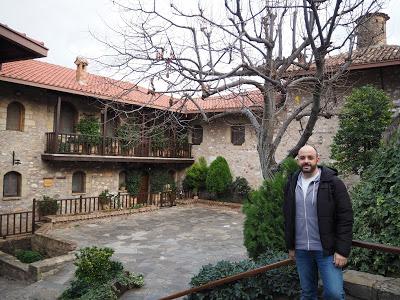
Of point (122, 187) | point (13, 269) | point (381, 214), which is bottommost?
point (13, 269)

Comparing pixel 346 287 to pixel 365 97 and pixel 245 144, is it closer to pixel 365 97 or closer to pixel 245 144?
pixel 365 97

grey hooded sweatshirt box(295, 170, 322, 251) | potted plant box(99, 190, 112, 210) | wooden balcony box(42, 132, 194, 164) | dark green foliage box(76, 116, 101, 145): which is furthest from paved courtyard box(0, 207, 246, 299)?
dark green foliage box(76, 116, 101, 145)

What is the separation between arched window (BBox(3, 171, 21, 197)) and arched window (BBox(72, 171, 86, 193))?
2.19 m

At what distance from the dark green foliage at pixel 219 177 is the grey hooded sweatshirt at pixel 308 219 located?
523 inches

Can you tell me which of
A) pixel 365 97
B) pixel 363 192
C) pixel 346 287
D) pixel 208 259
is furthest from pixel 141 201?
pixel 346 287

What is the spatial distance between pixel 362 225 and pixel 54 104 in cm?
1268

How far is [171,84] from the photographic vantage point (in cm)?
507

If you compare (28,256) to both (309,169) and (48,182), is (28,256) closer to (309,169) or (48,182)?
(48,182)

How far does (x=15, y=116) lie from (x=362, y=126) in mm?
12080

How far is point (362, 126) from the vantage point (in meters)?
8.56

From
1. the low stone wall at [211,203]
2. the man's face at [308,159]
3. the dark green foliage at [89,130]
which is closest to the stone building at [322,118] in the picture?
the low stone wall at [211,203]

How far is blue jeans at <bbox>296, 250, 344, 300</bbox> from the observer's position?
8.91 ft

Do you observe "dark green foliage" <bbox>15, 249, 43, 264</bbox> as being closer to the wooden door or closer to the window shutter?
the wooden door

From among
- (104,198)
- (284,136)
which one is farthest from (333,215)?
(104,198)
